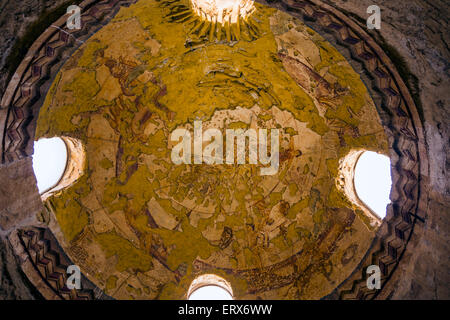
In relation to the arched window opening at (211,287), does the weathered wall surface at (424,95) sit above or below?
above

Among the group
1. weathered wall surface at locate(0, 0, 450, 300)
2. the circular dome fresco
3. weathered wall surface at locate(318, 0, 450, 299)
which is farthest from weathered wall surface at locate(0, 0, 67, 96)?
weathered wall surface at locate(318, 0, 450, 299)

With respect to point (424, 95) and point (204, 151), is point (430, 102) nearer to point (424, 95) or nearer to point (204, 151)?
point (424, 95)

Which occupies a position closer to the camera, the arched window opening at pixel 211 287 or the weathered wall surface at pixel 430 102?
the weathered wall surface at pixel 430 102

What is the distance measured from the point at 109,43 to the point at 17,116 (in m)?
2.82

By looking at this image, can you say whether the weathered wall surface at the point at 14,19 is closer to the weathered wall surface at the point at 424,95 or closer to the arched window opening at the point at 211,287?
the weathered wall surface at the point at 424,95

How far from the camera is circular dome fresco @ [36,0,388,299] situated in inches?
279

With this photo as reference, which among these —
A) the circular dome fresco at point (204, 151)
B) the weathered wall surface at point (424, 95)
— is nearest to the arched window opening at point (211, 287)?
the circular dome fresco at point (204, 151)

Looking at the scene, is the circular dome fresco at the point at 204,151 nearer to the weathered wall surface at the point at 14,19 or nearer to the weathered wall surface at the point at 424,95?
the weathered wall surface at the point at 424,95

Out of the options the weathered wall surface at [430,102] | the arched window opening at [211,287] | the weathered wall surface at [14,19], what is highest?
the weathered wall surface at [14,19]

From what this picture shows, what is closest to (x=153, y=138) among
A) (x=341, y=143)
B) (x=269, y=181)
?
(x=269, y=181)

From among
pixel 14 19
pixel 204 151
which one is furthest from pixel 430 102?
pixel 204 151

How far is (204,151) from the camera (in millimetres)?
9703

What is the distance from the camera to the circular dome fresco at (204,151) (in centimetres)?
708
